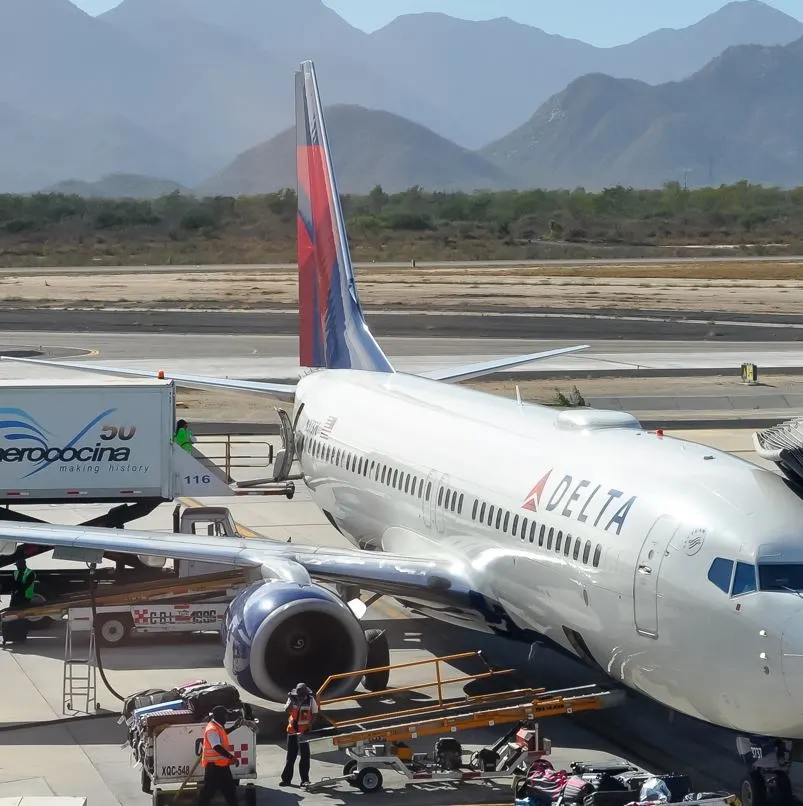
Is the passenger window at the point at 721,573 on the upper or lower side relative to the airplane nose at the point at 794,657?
upper

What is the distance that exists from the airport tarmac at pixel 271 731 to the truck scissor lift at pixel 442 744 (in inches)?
8.1

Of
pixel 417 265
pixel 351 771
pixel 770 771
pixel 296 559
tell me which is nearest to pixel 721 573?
pixel 770 771

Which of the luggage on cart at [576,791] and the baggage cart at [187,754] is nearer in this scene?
the luggage on cart at [576,791]

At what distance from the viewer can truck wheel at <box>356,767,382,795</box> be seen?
16891 millimetres

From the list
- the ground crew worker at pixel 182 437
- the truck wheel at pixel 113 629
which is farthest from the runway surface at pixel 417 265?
the truck wheel at pixel 113 629

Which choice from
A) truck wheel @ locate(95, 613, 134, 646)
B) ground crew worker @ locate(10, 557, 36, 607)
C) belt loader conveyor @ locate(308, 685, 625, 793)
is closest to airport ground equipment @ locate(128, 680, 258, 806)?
belt loader conveyor @ locate(308, 685, 625, 793)

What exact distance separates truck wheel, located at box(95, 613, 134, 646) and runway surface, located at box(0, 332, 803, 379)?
31784 millimetres

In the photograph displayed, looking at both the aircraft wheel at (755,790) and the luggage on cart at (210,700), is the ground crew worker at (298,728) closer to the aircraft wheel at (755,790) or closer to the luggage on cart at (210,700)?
the luggage on cart at (210,700)

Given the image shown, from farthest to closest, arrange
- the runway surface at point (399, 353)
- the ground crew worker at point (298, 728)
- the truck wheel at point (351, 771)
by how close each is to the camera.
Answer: the runway surface at point (399, 353) < the ground crew worker at point (298, 728) < the truck wheel at point (351, 771)

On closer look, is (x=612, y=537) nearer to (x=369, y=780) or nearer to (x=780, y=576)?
(x=780, y=576)

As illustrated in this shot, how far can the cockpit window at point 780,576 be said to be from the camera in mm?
14578

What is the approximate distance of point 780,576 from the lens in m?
14.7

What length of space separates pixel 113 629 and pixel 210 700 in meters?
6.96

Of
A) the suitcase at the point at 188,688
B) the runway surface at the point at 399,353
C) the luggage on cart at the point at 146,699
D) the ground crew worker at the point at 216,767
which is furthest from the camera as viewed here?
the runway surface at the point at 399,353
